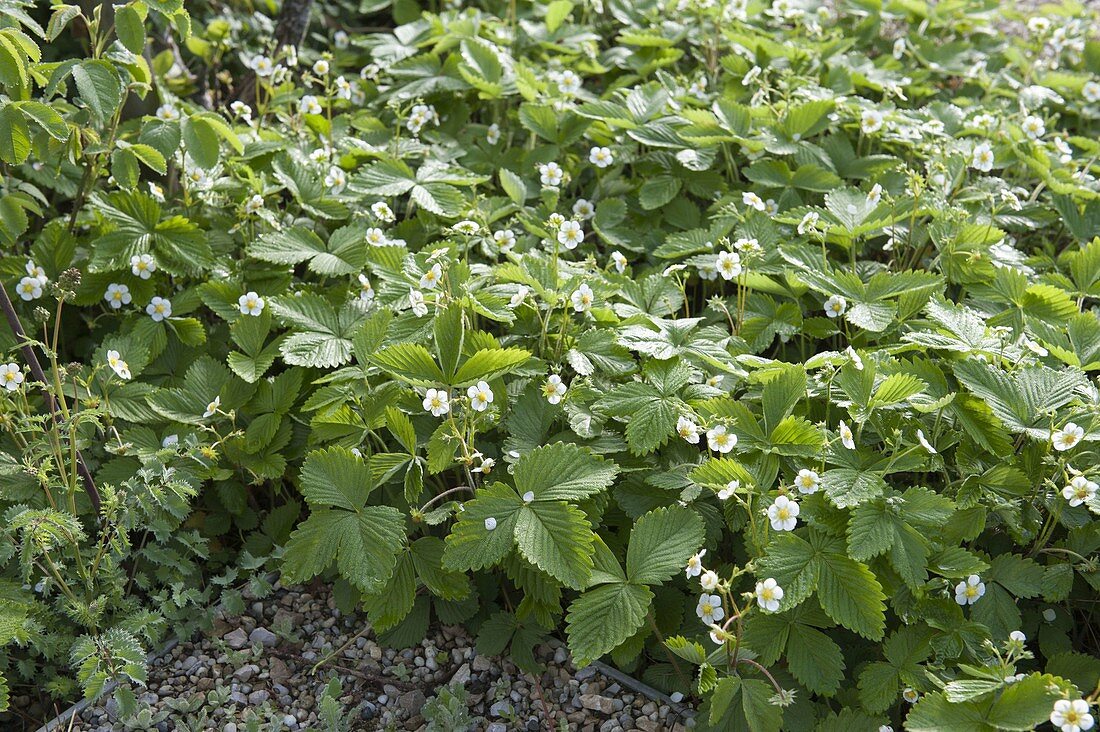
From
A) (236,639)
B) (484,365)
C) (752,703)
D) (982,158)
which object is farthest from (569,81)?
(752,703)

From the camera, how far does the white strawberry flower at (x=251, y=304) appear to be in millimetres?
2145

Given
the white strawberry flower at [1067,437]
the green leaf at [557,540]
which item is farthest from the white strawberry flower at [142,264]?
the white strawberry flower at [1067,437]

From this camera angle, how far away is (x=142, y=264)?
2.24 m

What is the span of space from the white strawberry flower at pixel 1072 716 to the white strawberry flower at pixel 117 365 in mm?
1757

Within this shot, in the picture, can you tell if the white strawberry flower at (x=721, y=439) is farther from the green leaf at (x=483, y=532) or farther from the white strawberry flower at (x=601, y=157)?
the white strawberry flower at (x=601, y=157)

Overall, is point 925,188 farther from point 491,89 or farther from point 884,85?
point 491,89

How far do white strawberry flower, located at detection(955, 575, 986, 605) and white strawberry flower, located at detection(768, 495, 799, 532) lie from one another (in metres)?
0.31

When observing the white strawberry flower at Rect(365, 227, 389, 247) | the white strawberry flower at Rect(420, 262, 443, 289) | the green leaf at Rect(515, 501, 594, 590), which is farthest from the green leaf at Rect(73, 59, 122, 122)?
the green leaf at Rect(515, 501, 594, 590)

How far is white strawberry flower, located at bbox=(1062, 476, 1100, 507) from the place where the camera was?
1616mm

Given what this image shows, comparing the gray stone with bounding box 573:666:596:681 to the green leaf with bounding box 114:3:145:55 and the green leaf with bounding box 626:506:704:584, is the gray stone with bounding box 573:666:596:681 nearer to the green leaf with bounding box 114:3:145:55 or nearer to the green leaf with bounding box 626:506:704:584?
the green leaf with bounding box 626:506:704:584

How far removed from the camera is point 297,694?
1.79m

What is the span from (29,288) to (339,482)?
0.98 m

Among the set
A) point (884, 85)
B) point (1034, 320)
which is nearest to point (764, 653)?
point (1034, 320)

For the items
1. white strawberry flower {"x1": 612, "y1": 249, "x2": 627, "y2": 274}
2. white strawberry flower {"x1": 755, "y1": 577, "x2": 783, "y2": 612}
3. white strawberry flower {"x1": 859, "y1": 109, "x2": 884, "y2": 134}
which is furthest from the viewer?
white strawberry flower {"x1": 859, "y1": 109, "x2": 884, "y2": 134}
